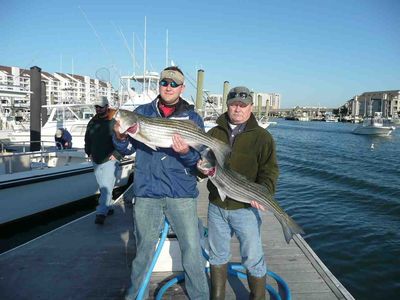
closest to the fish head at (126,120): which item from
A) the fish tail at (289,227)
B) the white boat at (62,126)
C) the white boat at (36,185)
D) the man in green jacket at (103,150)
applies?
the fish tail at (289,227)

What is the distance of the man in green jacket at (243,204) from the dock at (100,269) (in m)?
0.73

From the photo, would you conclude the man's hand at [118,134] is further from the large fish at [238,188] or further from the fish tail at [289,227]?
the fish tail at [289,227]

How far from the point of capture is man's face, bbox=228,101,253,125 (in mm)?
3283

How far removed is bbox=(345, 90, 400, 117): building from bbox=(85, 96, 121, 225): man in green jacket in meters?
143

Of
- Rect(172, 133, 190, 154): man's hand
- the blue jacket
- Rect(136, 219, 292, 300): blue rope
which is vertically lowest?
Rect(136, 219, 292, 300): blue rope

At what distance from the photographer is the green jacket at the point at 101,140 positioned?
5984 millimetres

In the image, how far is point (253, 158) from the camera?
326cm

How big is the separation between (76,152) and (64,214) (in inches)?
90.7

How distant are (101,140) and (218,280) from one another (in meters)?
3.69

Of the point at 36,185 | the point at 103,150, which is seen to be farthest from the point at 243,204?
the point at 36,185

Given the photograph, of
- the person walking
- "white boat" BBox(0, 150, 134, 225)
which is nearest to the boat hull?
the person walking

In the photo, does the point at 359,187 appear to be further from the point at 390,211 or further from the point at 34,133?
the point at 34,133

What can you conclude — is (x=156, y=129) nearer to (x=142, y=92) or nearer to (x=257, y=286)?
(x=257, y=286)

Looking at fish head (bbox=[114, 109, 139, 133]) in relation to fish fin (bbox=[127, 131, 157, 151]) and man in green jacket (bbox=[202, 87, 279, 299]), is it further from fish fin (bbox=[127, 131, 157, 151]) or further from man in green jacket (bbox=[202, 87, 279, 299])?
man in green jacket (bbox=[202, 87, 279, 299])
